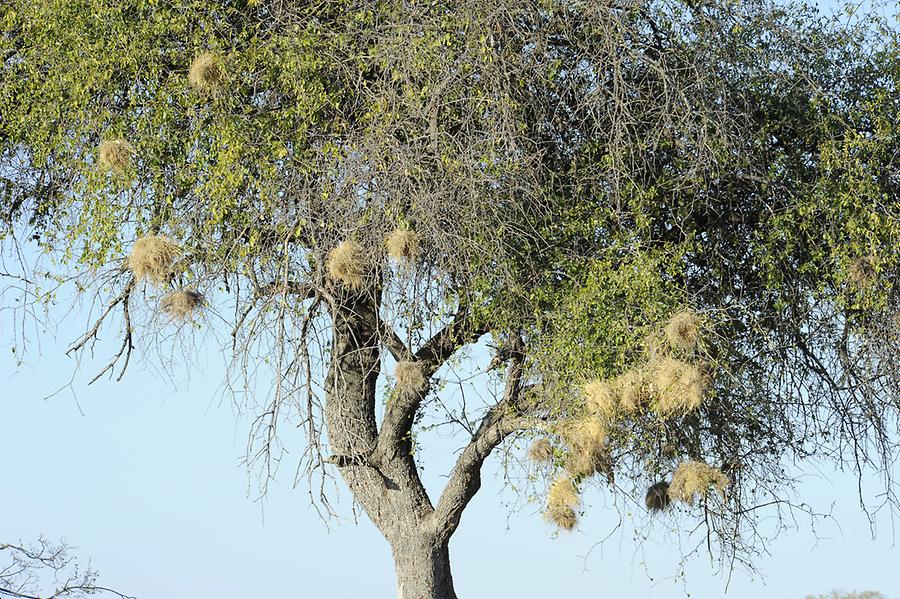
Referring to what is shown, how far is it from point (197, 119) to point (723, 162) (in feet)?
11.3

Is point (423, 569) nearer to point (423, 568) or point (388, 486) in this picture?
point (423, 568)

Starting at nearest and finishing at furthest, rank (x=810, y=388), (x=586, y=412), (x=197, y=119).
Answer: (x=586, y=412) < (x=197, y=119) < (x=810, y=388)

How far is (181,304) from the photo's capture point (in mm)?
7883

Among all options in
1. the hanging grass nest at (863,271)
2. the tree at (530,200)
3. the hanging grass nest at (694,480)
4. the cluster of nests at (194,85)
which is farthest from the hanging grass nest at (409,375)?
the hanging grass nest at (863,271)

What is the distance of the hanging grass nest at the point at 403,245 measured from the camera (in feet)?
24.6

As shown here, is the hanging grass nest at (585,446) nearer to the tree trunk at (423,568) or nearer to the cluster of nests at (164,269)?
the tree trunk at (423,568)

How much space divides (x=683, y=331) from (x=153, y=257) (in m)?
3.26

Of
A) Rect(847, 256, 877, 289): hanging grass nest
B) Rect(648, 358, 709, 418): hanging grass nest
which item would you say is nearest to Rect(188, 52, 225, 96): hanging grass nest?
Rect(648, 358, 709, 418): hanging grass nest

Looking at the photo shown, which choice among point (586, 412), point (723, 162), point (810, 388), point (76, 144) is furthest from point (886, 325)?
point (76, 144)

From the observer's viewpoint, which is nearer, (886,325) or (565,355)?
(565,355)

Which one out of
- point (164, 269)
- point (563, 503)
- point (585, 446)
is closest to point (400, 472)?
point (563, 503)

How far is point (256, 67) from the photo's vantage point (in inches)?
334

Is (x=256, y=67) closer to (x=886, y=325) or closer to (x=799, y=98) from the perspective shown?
(x=799, y=98)

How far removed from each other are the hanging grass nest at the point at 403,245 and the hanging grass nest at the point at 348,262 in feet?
0.72
